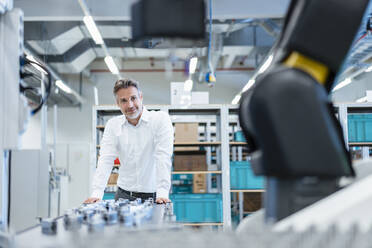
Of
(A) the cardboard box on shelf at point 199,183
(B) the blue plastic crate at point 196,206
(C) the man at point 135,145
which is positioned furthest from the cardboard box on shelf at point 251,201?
(C) the man at point 135,145

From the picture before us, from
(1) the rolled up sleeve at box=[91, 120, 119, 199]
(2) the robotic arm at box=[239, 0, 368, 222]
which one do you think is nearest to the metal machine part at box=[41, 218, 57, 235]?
(2) the robotic arm at box=[239, 0, 368, 222]

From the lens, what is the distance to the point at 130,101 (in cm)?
245

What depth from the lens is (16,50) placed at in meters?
0.94

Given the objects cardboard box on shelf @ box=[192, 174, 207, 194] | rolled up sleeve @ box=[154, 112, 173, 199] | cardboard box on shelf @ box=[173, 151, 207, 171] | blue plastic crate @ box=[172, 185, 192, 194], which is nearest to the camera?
rolled up sleeve @ box=[154, 112, 173, 199]

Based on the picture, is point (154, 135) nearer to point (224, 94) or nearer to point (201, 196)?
point (201, 196)

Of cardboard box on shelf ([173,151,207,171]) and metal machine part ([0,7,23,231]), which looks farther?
cardboard box on shelf ([173,151,207,171])

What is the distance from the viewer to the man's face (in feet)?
7.92

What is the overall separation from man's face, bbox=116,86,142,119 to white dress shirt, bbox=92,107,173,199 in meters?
0.11

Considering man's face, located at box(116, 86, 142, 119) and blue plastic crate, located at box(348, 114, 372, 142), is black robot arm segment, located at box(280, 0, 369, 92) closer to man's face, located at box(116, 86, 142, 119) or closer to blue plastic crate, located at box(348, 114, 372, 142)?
man's face, located at box(116, 86, 142, 119)

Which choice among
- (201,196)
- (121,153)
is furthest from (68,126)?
(121,153)

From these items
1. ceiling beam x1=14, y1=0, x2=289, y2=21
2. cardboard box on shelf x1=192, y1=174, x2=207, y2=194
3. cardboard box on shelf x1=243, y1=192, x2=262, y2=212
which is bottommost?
cardboard box on shelf x1=243, y1=192, x2=262, y2=212

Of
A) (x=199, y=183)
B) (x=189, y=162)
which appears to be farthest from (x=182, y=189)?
(x=189, y=162)

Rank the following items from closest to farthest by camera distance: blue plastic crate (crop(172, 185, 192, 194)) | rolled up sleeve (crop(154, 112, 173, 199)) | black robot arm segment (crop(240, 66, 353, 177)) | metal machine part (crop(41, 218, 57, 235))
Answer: black robot arm segment (crop(240, 66, 353, 177)), metal machine part (crop(41, 218, 57, 235)), rolled up sleeve (crop(154, 112, 173, 199)), blue plastic crate (crop(172, 185, 192, 194))

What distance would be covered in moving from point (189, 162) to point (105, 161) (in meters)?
2.74
